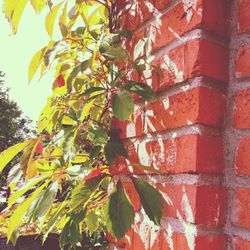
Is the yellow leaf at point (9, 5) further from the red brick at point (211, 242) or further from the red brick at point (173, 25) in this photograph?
the red brick at point (211, 242)

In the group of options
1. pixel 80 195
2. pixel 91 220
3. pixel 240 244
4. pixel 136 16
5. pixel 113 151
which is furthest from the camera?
pixel 91 220

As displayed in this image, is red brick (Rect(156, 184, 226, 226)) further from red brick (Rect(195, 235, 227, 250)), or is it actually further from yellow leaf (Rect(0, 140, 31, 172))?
yellow leaf (Rect(0, 140, 31, 172))

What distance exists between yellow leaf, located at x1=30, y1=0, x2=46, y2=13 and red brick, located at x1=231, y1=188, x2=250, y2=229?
0.71m

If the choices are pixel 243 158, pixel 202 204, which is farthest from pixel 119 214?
pixel 243 158

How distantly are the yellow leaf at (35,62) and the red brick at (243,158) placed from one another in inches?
25.5

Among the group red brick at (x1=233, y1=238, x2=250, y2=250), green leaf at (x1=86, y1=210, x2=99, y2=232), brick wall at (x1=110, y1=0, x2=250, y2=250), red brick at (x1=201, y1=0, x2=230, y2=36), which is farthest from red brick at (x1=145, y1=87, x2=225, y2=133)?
green leaf at (x1=86, y1=210, x2=99, y2=232)

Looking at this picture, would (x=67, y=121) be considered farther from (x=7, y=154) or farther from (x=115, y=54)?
(x=115, y=54)

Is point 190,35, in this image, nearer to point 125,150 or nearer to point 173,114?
point 173,114

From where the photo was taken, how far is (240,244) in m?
0.82

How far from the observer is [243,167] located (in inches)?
32.7

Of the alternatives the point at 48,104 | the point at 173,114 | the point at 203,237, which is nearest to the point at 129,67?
the point at 173,114

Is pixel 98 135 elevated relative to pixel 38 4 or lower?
lower

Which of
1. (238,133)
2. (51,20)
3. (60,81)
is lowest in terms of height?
(238,133)

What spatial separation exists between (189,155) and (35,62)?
58cm
